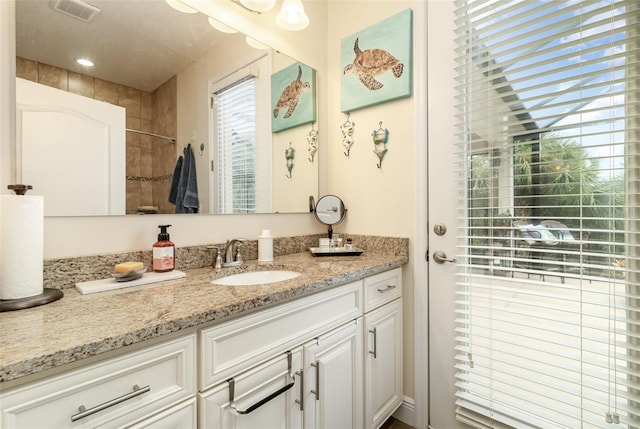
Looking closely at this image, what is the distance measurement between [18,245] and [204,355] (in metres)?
0.57

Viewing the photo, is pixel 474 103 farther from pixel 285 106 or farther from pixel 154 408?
pixel 154 408

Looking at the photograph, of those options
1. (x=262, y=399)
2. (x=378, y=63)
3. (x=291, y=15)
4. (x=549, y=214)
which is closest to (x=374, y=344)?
(x=262, y=399)

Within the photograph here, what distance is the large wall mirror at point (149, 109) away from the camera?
0.95 m

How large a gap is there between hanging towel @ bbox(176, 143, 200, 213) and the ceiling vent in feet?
1.77

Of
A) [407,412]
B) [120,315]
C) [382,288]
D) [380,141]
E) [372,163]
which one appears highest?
[380,141]

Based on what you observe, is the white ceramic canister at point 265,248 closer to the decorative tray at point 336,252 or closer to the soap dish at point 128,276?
the decorative tray at point 336,252

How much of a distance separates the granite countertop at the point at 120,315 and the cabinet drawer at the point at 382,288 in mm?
196

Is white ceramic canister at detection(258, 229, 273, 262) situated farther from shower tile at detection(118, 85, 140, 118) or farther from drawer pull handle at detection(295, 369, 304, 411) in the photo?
shower tile at detection(118, 85, 140, 118)

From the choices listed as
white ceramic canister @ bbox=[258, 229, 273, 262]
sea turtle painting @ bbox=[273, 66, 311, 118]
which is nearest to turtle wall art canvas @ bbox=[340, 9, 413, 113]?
sea turtle painting @ bbox=[273, 66, 311, 118]

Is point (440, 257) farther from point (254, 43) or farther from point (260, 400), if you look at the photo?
point (254, 43)

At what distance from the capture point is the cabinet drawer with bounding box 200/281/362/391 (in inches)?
28.7

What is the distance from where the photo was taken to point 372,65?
166cm

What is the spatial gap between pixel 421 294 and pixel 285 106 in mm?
1291

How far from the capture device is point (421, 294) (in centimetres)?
148
